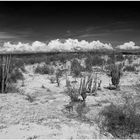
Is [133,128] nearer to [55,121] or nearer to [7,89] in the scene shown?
[55,121]

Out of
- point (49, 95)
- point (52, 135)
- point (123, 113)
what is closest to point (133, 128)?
point (123, 113)

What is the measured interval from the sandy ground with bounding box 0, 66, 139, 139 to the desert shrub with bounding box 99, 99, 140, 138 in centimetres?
27

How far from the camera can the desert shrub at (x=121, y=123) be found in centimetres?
464

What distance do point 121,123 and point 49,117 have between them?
212cm

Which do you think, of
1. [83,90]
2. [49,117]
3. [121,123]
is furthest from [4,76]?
[121,123]

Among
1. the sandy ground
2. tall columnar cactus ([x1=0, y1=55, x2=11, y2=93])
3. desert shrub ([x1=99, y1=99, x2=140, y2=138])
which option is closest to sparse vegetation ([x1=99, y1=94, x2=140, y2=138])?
desert shrub ([x1=99, y1=99, x2=140, y2=138])

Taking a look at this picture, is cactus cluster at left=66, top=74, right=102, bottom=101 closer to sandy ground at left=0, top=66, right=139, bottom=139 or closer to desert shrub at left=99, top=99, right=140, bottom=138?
sandy ground at left=0, top=66, right=139, bottom=139

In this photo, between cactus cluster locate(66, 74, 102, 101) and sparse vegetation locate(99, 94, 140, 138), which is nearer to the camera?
sparse vegetation locate(99, 94, 140, 138)

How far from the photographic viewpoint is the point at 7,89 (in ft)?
28.4

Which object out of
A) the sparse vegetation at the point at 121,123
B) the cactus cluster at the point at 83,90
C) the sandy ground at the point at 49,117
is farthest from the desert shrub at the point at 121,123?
the cactus cluster at the point at 83,90

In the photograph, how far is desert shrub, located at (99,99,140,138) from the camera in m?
4.64

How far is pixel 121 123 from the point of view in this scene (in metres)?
4.98

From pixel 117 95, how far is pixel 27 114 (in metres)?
4.30

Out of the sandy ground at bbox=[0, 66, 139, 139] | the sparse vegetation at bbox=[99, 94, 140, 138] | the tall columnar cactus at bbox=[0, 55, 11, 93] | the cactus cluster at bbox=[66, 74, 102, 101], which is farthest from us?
the tall columnar cactus at bbox=[0, 55, 11, 93]
